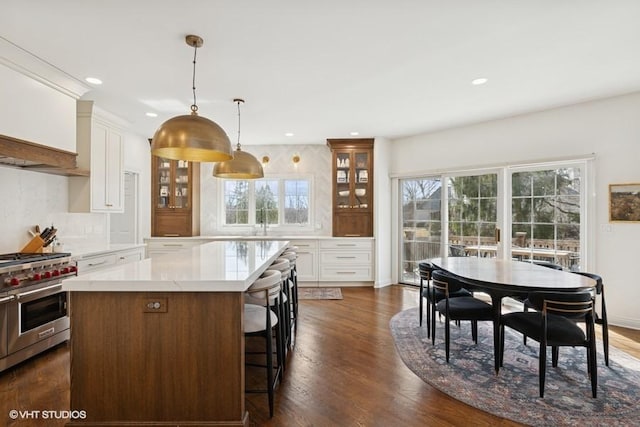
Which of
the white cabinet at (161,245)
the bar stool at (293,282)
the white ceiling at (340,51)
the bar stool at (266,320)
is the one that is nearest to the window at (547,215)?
the white ceiling at (340,51)

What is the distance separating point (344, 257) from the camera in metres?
5.52

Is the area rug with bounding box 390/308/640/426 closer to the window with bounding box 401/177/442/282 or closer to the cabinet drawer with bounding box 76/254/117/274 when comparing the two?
the window with bounding box 401/177/442/282

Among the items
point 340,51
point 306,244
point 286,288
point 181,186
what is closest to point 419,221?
point 306,244

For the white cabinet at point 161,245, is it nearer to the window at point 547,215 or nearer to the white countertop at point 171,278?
the white countertop at point 171,278

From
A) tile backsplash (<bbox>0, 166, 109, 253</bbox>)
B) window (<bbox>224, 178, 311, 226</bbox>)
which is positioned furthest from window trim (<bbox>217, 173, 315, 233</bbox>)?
tile backsplash (<bbox>0, 166, 109, 253</bbox>)

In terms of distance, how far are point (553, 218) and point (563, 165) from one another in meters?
0.68

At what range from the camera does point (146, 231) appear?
5637 millimetres

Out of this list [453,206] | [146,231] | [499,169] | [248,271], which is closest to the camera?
[248,271]

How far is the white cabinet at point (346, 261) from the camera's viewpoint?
→ 217 inches

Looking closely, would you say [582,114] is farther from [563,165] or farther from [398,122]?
[398,122]

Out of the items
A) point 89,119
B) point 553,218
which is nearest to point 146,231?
point 89,119

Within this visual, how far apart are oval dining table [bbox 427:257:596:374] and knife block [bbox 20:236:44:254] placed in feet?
13.3

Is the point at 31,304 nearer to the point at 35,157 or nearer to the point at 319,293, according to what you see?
the point at 35,157

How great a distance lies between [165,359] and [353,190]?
14.3ft
